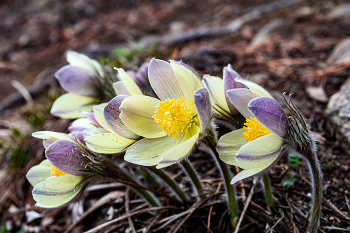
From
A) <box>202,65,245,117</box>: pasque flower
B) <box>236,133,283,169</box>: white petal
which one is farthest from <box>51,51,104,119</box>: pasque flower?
<box>236,133,283,169</box>: white petal

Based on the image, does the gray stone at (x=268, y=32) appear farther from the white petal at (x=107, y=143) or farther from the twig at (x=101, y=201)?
the white petal at (x=107, y=143)

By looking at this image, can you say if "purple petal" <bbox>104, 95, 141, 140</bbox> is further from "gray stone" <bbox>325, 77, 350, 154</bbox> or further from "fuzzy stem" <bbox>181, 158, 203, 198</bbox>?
"gray stone" <bbox>325, 77, 350, 154</bbox>

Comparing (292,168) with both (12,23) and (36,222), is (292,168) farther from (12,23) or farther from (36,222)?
(12,23)

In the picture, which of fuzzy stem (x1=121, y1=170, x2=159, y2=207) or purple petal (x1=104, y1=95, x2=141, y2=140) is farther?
fuzzy stem (x1=121, y1=170, x2=159, y2=207)

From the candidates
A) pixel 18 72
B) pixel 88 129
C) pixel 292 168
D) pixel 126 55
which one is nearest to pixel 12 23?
pixel 18 72

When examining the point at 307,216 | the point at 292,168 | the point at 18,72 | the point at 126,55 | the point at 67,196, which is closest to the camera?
the point at 67,196

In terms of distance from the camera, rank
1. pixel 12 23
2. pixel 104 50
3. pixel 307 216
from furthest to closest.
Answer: pixel 12 23, pixel 104 50, pixel 307 216

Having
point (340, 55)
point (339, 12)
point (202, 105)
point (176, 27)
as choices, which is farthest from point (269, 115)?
point (176, 27)

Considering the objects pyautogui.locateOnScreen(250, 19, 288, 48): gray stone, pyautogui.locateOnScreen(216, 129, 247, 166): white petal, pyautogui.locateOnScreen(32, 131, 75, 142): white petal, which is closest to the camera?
pyautogui.locateOnScreen(216, 129, 247, 166): white petal
